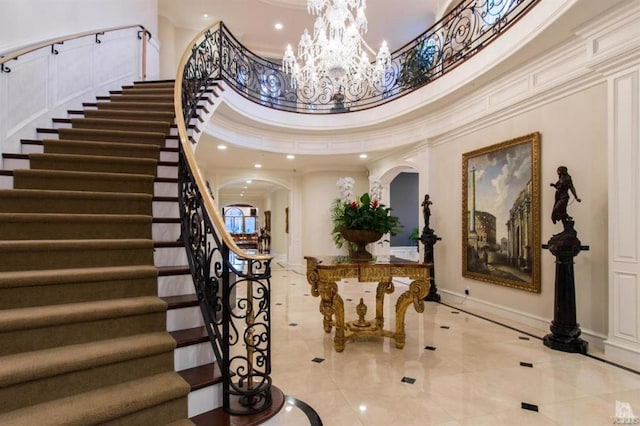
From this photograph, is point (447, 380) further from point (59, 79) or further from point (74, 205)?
point (59, 79)

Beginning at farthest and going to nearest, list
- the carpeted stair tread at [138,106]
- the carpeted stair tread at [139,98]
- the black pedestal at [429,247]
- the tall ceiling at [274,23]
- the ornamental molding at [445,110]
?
the tall ceiling at [274,23] < the black pedestal at [429,247] < the carpeted stair tread at [139,98] < the carpeted stair tread at [138,106] < the ornamental molding at [445,110]

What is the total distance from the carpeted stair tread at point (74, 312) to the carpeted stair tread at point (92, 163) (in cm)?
166

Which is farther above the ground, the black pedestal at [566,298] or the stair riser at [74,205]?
the stair riser at [74,205]

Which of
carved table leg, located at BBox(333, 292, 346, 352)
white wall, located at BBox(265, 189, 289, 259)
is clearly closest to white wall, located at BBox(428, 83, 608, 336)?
carved table leg, located at BBox(333, 292, 346, 352)

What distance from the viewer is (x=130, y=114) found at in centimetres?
442

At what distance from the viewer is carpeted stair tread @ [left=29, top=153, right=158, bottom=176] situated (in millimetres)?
3189

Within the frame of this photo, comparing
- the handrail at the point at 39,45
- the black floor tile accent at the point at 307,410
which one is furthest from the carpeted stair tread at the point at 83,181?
the black floor tile accent at the point at 307,410

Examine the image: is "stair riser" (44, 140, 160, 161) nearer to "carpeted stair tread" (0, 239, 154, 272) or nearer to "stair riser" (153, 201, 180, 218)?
"stair riser" (153, 201, 180, 218)

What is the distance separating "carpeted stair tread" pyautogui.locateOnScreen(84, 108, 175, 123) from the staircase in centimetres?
96

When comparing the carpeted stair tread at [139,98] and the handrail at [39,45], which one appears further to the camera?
the carpeted stair tread at [139,98]

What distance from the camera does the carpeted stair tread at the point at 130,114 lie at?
4371mm

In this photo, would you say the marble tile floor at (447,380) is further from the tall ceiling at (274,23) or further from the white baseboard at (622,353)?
the tall ceiling at (274,23)

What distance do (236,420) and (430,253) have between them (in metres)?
4.81

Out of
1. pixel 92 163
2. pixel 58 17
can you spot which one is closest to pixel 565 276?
pixel 92 163
